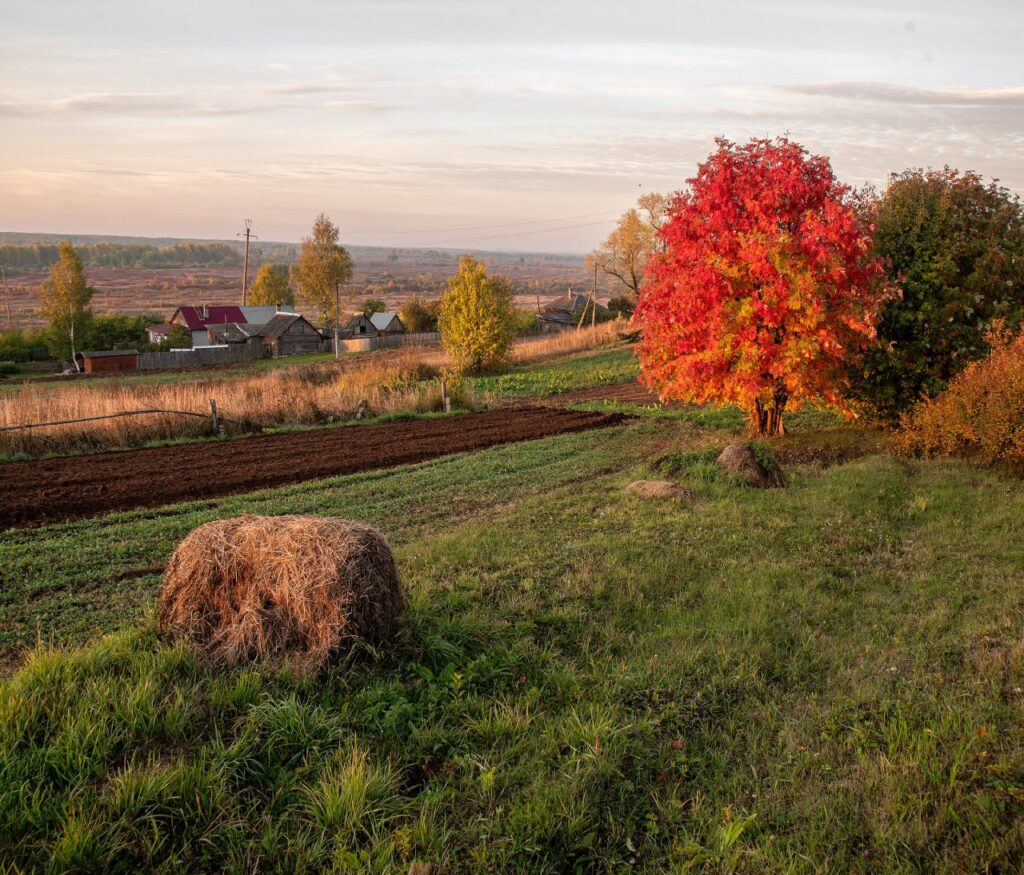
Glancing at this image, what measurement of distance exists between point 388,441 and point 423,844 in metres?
16.5

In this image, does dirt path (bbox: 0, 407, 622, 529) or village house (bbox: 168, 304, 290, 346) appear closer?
dirt path (bbox: 0, 407, 622, 529)

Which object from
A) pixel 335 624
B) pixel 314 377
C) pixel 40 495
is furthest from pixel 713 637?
pixel 314 377

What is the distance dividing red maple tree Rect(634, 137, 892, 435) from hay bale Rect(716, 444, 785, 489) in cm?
259

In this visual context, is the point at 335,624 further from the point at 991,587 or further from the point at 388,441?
the point at 388,441

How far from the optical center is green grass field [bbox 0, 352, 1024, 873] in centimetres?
397

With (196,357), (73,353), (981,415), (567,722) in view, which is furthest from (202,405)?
(73,353)

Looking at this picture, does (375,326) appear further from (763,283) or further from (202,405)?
(763,283)

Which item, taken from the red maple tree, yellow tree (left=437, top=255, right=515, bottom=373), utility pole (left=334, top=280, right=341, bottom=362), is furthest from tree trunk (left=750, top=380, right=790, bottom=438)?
utility pole (left=334, top=280, right=341, bottom=362)

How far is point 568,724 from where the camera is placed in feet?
16.9

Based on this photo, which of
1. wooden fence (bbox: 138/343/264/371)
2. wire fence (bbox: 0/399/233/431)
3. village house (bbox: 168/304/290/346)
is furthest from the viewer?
village house (bbox: 168/304/290/346)

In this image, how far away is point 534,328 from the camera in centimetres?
7688

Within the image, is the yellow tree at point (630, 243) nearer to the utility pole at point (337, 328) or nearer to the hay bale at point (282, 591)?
the utility pole at point (337, 328)

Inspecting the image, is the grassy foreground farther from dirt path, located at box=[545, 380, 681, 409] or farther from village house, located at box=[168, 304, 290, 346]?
village house, located at box=[168, 304, 290, 346]

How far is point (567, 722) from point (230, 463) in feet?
45.9
